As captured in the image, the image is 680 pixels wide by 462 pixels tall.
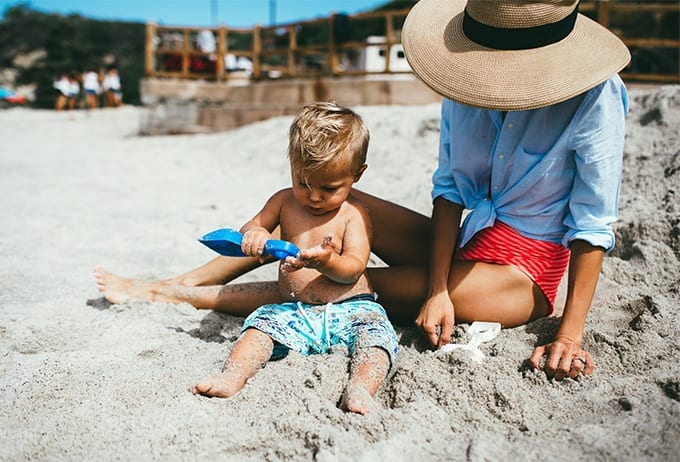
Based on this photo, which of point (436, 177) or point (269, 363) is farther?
point (436, 177)

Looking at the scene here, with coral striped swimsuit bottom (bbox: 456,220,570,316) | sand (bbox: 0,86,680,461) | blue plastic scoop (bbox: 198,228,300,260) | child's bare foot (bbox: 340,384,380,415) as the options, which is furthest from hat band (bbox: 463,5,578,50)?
child's bare foot (bbox: 340,384,380,415)

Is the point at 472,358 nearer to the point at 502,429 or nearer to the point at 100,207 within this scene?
the point at 502,429

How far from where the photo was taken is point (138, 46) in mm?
25422

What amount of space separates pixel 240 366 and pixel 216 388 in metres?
0.11

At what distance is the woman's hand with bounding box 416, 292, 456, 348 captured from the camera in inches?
76.3

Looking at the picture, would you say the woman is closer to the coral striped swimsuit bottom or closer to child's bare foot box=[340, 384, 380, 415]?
the coral striped swimsuit bottom

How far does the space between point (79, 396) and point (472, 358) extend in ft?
3.88

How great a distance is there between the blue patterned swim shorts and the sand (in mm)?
65

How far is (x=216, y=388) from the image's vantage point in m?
1.63

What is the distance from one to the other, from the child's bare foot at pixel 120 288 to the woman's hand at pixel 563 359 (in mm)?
1522

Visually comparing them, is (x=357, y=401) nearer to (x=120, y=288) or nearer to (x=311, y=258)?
(x=311, y=258)

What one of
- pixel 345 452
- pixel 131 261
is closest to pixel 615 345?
pixel 345 452

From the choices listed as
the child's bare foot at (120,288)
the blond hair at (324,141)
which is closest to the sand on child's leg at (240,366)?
the blond hair at (324,141)

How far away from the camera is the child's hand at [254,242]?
1.81 metres
